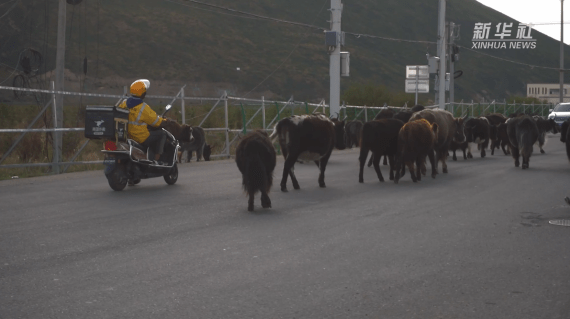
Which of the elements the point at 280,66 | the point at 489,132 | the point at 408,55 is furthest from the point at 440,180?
the point at 408,55

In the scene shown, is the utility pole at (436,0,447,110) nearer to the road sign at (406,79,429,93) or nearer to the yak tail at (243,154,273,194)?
the road sign at (406,79,429,93)

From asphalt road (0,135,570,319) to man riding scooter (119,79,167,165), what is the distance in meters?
0.72

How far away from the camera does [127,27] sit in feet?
305

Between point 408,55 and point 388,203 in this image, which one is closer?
point 388,203

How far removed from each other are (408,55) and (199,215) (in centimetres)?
10673

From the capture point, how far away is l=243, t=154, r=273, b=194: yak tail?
1100 cm

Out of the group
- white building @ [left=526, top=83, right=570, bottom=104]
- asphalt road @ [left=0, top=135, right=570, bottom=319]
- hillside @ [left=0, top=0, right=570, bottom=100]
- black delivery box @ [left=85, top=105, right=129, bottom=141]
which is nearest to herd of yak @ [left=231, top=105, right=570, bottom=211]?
asphalt road @ [left=0, top=135, right=570, bottom=319]

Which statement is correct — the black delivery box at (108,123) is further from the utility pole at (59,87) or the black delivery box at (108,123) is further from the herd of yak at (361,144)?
the utility pole at (59,87)

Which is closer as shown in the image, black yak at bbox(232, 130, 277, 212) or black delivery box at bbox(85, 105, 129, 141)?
black yak at bbox(232, 130, 277, 212)

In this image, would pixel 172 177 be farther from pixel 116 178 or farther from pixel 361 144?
pixel 361 144

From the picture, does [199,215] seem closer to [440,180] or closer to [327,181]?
[327,181]

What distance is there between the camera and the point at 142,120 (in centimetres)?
1384

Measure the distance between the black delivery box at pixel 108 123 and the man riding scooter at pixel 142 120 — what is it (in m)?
0.25

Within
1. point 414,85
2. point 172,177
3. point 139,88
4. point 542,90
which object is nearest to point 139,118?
point 139,88
